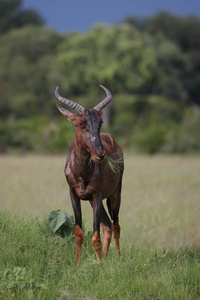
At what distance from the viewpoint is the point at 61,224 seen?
6.23 m

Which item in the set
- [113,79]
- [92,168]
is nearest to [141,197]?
[92,168]

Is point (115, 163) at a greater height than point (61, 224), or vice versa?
point (115, 163)

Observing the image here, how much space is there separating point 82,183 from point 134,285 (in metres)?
1.40

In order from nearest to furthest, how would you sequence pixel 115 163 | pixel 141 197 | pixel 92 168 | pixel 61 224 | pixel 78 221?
pixel 92 168 → pixel 78 221 → pixel 115 163 → pixel 61 224 → pixel 141 197

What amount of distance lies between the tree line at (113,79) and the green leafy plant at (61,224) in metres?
24.7

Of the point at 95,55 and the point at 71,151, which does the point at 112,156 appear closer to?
the point at 71,151

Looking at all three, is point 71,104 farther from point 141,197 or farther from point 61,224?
point 141,197

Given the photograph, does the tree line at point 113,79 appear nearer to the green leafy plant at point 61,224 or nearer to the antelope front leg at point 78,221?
the green leafy plant at point 61,224

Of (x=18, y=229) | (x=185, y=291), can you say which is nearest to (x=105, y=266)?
(x=185, y=291)

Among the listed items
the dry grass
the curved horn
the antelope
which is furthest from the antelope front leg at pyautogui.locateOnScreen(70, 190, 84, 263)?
the dry grass

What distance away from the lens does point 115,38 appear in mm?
49469

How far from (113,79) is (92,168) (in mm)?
42036

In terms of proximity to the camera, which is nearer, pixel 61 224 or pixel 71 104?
pixel 71 104

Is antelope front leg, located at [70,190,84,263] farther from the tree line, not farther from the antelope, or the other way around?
the tree line
